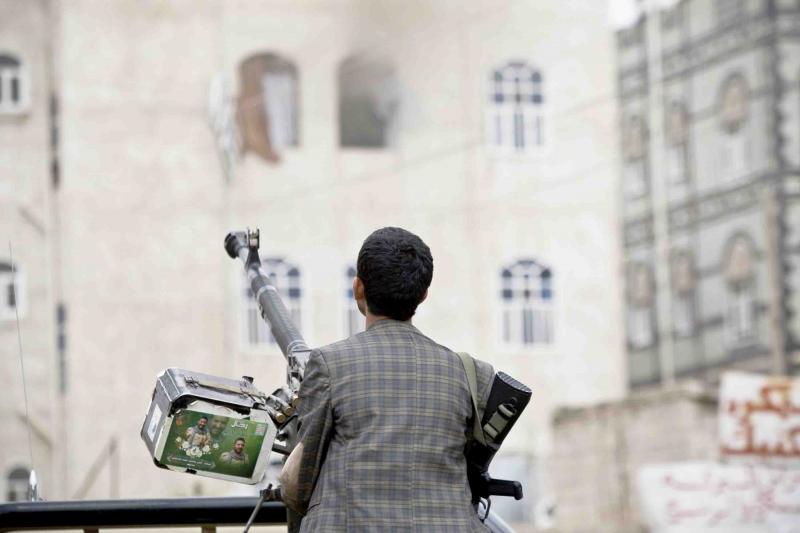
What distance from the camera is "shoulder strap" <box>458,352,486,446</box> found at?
379cm

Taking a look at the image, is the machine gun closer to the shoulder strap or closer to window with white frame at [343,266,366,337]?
the shoulder strap

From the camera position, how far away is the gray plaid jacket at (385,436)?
11.9 feet

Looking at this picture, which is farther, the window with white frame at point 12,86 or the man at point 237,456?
the window with white frame at point 12,86

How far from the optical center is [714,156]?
43.3 m

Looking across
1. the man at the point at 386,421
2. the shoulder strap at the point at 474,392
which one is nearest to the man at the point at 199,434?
the man at the point at 386,421

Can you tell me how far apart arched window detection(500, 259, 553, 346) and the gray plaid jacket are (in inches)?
1248

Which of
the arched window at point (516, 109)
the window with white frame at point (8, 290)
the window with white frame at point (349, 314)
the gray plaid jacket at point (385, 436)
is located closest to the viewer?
the gray plaid jacket at point (385, 436)

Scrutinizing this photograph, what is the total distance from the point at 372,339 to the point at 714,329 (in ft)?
130

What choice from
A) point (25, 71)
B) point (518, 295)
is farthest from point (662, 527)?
point (25, 71)

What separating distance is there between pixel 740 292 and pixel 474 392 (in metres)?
38.9

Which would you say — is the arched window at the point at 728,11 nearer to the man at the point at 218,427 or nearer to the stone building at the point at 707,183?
the stone building at the point at 707,183

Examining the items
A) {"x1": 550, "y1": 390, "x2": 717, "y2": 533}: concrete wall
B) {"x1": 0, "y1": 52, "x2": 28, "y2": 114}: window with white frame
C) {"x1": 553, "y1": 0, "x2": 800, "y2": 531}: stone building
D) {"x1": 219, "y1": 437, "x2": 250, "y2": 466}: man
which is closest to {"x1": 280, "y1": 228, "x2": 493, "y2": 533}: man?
{"x1": 219, "y1": 437, "x2": 250, "y2": 466}: man

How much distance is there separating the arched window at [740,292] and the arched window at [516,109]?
6784 mm

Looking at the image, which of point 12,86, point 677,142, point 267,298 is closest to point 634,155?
point 677,142
